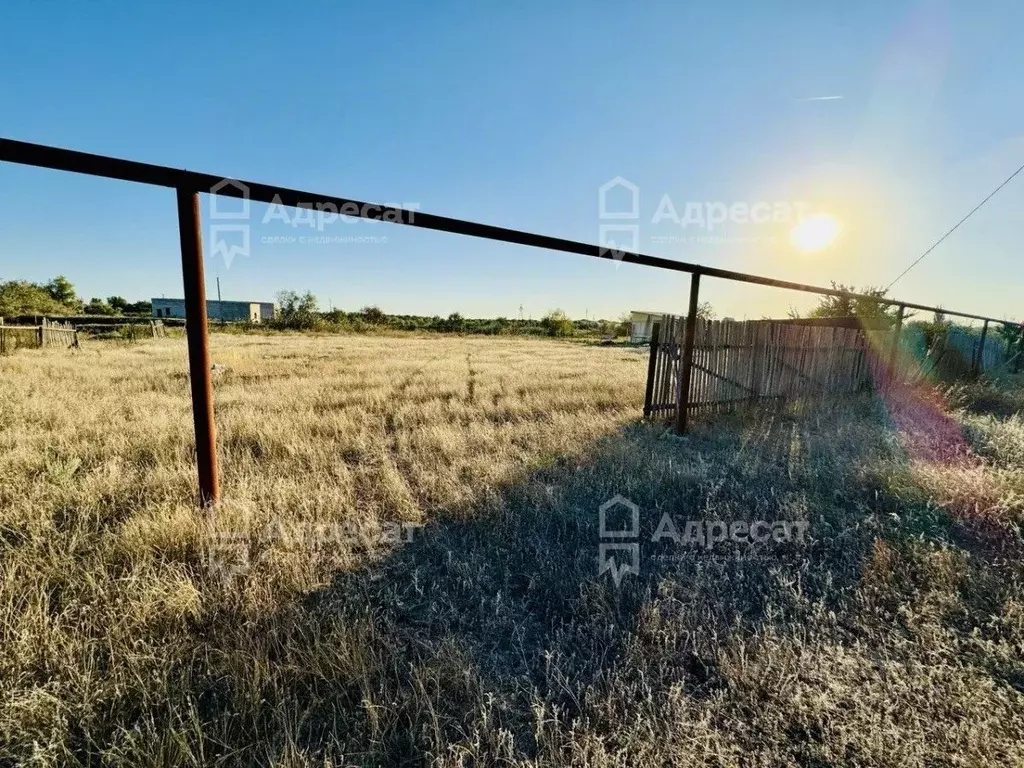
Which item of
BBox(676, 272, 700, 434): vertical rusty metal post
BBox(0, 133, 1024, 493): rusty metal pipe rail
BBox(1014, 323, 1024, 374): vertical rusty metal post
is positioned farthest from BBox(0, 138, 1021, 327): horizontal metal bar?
BBox(1014, 323, 1024, 374): vertical rusty metal post

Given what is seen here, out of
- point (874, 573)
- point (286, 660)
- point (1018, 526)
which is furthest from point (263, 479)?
point (1018, 526)

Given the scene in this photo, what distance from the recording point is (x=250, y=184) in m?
2.44

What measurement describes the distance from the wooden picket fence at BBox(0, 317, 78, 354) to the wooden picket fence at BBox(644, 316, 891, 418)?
69.8ft

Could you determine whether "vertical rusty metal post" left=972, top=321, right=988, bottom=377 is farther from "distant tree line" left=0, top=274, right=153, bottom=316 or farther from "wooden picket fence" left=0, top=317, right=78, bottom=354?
"distant tree line" left=0, top=274, right=153, bottom=316

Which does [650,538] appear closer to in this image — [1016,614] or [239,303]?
[1016,614]

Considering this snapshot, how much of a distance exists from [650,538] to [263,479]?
304cm

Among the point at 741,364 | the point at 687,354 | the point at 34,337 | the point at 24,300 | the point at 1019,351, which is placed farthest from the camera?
the point at 24,300

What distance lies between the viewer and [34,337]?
56.5 feet

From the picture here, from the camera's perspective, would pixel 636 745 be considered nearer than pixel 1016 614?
Yes

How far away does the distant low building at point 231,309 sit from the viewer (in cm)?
4841

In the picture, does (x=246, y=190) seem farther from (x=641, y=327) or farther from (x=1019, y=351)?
(x=641, y=327)

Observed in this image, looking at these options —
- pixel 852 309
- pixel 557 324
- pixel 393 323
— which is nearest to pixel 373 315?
pixel 393 323

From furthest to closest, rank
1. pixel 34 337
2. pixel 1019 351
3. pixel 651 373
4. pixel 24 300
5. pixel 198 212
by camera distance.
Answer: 1. pixel 24 300
2. pixel 34 337
3. pixel 1019 351
4. pixel 651 373
5. pixel 198 212

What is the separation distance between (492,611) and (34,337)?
24.7 m
